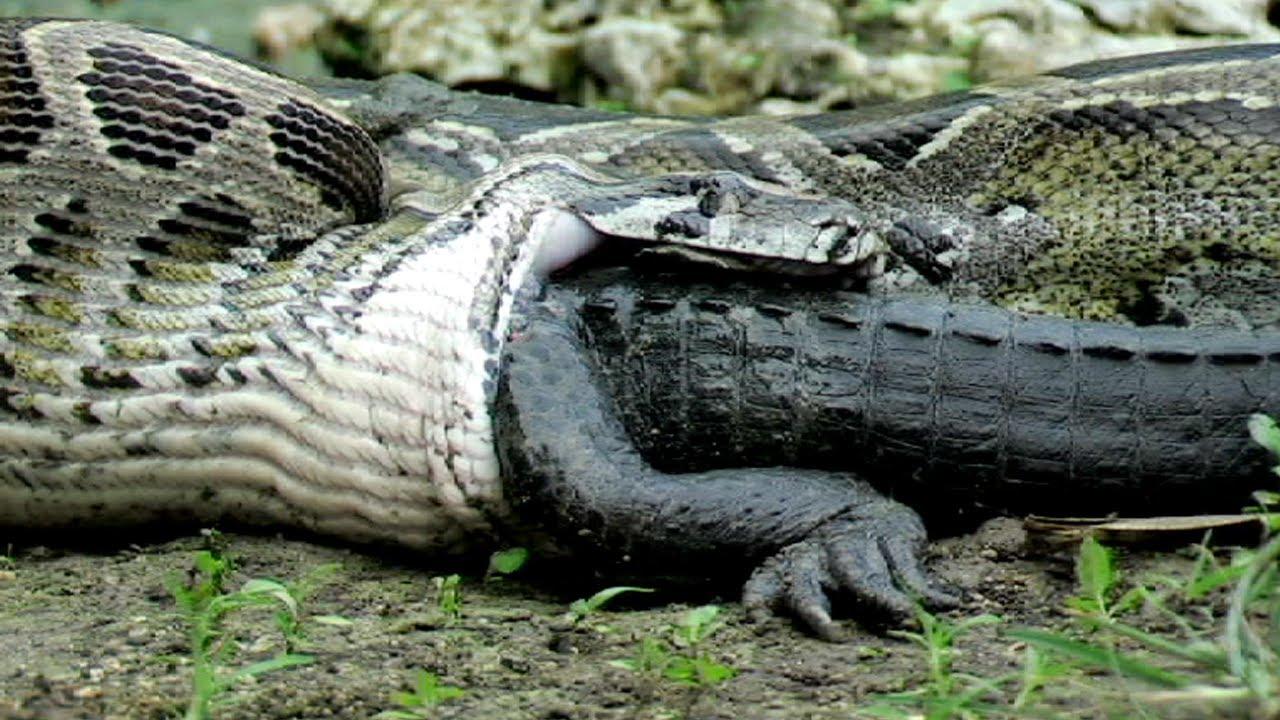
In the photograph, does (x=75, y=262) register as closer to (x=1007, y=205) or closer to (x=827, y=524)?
(x=827, y=524)

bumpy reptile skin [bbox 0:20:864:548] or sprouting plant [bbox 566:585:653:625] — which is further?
bumpy reptile skin [bbox 0:20:864:548]

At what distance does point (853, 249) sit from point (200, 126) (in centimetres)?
172

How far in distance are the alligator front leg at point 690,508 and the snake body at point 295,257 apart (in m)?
0.14

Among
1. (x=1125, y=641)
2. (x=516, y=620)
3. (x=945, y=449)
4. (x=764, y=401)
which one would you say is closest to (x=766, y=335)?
(x=764, y=401)

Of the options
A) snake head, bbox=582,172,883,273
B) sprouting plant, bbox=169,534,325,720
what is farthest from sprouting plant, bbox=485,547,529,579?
snake head, bbox=582,172,883,273

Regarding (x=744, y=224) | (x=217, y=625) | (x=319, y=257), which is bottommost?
(x=217, y=625)

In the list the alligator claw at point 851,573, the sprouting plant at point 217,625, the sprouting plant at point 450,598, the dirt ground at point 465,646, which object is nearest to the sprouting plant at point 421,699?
the dirt ground at point 465,646

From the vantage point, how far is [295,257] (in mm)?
4695

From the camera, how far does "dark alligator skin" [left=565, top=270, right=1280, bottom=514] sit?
3879mm

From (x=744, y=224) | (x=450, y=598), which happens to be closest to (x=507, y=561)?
(x=450, y=598)

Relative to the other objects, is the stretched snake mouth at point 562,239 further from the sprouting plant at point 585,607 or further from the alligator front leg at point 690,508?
the sprouting plant at point 585,607

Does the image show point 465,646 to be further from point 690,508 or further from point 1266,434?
point 1266,434

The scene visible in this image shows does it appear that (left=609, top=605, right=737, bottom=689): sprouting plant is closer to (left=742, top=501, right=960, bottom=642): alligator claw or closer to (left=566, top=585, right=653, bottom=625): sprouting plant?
(left=566, top=585, right=653, bottom=625): sprouting plant

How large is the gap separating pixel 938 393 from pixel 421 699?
149 cm
